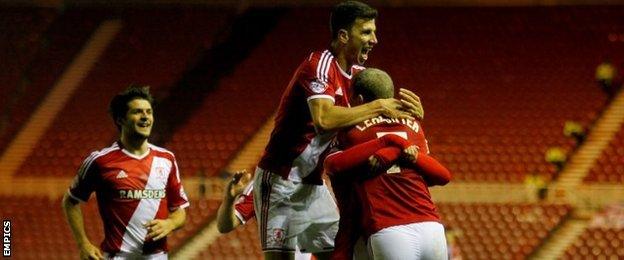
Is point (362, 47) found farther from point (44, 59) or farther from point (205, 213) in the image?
point (44, 59)

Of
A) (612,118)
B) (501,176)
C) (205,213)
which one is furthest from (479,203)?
(205,213)

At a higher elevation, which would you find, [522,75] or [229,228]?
[229,228]

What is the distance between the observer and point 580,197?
11.1m

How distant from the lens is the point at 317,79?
4910mm

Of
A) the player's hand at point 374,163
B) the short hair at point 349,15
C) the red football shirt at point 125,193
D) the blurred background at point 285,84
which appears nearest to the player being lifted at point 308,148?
the short hair at point 349,15

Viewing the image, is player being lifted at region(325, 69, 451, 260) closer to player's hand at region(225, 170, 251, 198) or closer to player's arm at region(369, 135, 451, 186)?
player's arm at region(369, 135, 451, 186)

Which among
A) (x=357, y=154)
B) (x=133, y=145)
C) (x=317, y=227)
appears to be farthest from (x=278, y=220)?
(x=133, y=145)

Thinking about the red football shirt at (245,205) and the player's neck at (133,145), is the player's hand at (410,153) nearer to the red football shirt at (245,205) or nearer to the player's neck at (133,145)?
the red football shirt at (245,205)

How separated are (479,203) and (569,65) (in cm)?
239

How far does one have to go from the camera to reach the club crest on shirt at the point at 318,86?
192 inches

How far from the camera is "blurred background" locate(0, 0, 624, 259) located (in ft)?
37.2

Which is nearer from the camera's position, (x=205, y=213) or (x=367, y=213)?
(x=367, y=213)

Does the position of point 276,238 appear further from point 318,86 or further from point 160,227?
point 160,227

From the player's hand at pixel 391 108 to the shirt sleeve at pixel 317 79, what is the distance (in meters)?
0.33
